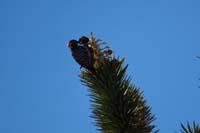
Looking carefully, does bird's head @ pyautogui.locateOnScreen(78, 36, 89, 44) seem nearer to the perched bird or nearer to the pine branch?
the perched bird

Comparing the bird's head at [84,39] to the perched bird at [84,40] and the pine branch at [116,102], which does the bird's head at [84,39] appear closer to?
the perched bird at [84,40]

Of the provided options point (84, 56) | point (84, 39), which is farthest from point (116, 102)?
point (84, 39)

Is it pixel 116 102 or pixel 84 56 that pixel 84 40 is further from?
pixel 116 102

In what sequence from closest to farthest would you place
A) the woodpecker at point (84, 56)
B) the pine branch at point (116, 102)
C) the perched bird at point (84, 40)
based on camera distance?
the pine branch at point (116, 102) < the woodpecker at point (84, 56) < the perched bird at point (84, 40)

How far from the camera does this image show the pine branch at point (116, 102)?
2.90 metres

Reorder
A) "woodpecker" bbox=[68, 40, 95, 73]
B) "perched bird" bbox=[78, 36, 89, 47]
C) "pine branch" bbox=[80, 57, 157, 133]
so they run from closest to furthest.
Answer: "pine branch" bbox=[80, 57, 157, 133] < "woodpecker" bbox=[68, 40, 95, 73] < "perched bird" bbox=[78, 36, 89, 47]

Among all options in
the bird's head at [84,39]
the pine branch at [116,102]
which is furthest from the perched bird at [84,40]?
the pine branch at [116,102]

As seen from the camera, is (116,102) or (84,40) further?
(84,40)

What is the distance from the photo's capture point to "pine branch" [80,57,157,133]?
290cm

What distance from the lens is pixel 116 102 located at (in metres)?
3.11

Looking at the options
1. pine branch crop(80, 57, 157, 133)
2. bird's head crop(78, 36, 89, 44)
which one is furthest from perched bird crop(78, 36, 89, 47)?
pine branch crop(80, 57, 157, 133)

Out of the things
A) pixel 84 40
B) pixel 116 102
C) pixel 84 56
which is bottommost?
pixel 116 102

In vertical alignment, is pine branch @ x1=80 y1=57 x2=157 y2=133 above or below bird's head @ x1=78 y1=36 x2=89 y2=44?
below

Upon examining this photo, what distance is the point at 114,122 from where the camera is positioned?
294 centimetres
